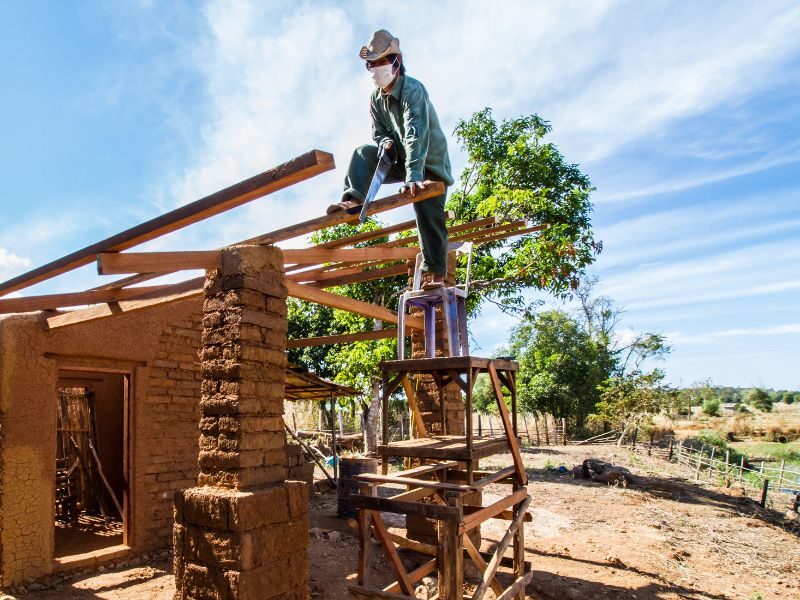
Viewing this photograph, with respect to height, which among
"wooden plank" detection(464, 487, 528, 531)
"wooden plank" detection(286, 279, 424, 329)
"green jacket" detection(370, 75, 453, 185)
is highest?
"green jacket" detection(370, 75, 453, 185)

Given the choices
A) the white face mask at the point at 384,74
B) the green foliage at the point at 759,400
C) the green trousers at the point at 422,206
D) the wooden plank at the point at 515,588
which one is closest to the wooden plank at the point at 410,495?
the wooden plank at the point at 515,588

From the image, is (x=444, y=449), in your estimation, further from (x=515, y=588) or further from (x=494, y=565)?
(x=515, y=588)

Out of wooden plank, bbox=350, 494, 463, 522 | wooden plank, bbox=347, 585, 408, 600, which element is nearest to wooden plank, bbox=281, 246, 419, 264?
wooden plank, bbox=350, 494, 463, 522

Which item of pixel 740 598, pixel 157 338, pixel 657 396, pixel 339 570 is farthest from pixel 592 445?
pixel 157 338

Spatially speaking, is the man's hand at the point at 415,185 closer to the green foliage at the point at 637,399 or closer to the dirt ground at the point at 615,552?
the dirt ground at the point at 615,552

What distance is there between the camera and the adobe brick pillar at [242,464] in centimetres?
350

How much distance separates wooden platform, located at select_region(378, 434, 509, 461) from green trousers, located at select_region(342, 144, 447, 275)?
5.00ft

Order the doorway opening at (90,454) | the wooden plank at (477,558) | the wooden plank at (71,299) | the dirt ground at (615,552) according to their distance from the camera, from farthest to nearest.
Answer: the doorway opening at (90,454) → the dirt ground at (615,552) → the wooden plank at (71,299) → the wooden plank at (477,558)

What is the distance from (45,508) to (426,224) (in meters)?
5.90

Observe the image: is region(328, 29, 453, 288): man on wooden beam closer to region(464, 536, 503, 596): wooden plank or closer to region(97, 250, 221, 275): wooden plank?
region(97, 250, 221, 275): wooden plank

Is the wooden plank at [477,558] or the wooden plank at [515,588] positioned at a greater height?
the wooden plank at [477,558]

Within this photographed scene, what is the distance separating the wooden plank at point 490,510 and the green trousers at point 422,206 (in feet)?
6.73

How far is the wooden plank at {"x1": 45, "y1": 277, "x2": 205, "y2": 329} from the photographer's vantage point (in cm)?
474

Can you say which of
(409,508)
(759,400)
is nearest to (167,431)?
A: (409,508)
